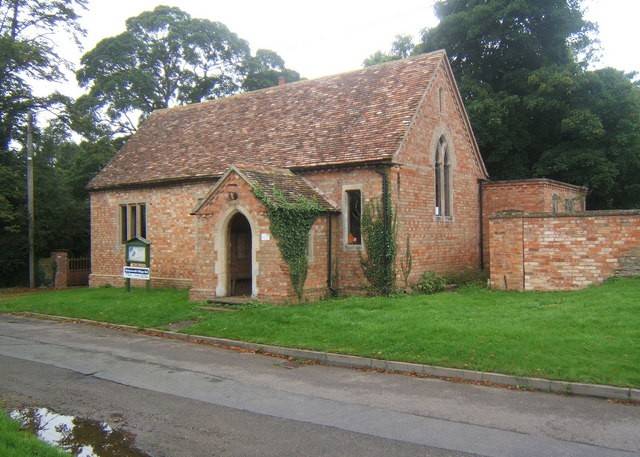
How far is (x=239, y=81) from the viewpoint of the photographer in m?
44.9

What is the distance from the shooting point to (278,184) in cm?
1762

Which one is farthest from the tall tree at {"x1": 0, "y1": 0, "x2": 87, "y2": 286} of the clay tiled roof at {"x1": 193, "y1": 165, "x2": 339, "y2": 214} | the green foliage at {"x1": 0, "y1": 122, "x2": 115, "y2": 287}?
the clay tiled roof at {"x1": 193, "y1": 165, "x2": 339, "y2": 214}

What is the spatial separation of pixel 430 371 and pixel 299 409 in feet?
9.94

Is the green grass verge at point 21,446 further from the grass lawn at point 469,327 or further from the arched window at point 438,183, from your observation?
the arched window at point 438,183

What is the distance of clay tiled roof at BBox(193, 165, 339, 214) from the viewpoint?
16953 mm

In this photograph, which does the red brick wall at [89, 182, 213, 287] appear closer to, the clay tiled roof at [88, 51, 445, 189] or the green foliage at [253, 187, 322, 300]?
the clay tiled roof at [88, 51, 445, 189]

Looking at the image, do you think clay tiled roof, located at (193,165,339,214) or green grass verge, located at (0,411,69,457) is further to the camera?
clay tiled roof, located at (193,165,339,214)

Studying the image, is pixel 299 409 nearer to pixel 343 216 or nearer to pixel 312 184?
pixel 343 216

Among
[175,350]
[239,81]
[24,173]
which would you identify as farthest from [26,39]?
[175,350]

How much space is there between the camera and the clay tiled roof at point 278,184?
1695cm

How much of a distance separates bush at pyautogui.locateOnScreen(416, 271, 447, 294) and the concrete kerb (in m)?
7.71

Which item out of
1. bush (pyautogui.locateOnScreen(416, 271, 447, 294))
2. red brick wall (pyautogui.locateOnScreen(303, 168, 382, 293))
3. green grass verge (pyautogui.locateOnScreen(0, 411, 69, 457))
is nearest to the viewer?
green grass verge (pyautogui.locateOnScreen(0, 411, 69, 457))

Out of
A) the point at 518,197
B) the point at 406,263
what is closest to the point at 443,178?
the point at 518,197

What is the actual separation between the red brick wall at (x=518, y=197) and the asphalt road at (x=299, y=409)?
13.9 meters
